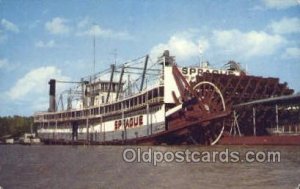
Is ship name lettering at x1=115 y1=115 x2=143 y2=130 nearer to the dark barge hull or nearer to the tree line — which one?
the dark barge hull

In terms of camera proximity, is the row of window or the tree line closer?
the row of window

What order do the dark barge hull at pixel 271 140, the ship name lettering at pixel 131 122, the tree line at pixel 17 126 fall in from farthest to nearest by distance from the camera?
1. the tree line at pixel 17 126
2. the ship name lettering at pixel 131 122
3. the dark barge hull at pixel 271 140

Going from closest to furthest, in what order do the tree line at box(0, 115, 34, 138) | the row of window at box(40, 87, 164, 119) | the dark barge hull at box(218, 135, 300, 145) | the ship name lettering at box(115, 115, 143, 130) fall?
the dark barge hull at box(218, 135, 300, 145)
the row of window at box(40, 87, 164, 119)
the ship name lettering at box(115, 115, 143, 130)
the tree line at box(0, 115, 34, 138)

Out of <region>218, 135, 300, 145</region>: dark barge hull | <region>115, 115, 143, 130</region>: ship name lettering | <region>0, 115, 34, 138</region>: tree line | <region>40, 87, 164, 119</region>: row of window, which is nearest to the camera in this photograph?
<region>218, 135, 300, 145</region>: dark barge hull

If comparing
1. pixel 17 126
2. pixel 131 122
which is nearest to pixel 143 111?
pixel 131 122

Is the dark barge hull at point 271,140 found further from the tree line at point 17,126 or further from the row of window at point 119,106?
the tree line at point 17,126

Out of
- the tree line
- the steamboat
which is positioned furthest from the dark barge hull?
the tree line

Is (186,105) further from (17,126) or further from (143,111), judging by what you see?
(17,126)

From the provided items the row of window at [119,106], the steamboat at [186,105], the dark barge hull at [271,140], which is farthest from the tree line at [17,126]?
the dark barge hull at [271,140]

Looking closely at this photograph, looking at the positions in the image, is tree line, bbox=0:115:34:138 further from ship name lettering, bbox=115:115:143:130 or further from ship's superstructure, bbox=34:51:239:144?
ship name lettering, bbox=115:115:143:130

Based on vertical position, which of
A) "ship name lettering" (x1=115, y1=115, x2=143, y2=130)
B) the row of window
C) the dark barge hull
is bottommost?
the dark barge hull

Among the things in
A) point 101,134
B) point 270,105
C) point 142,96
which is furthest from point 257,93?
point 101,134

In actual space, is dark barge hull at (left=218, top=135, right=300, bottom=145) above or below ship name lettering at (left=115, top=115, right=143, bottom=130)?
below

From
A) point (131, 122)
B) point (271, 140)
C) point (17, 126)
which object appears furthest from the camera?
point (17, 126)
